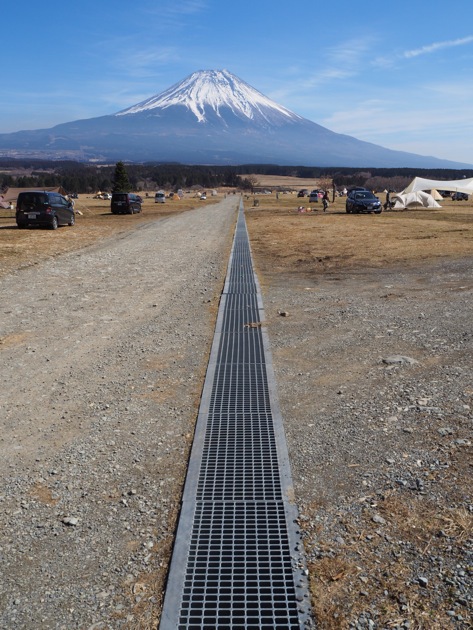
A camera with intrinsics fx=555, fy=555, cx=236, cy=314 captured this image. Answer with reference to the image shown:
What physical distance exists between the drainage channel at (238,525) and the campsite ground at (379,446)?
0.11 meters

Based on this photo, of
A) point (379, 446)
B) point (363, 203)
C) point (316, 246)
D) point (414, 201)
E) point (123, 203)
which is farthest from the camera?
point (414, 201)

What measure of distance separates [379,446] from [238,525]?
1337mm

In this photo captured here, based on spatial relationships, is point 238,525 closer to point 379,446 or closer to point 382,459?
point 382,459

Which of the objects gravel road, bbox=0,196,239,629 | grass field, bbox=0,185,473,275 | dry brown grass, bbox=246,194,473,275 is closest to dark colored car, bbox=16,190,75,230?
grass field, bbox=0,185,473,275

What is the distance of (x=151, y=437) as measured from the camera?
429cm

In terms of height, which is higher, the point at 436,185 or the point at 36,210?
the point at 436,185

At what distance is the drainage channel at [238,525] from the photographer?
2.64 meters

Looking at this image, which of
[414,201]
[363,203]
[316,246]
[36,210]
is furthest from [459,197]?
[36,210]

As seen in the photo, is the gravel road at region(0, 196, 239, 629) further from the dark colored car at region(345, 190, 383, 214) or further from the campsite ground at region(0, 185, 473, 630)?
the dark colored car at region(345, 190, 383, 214)

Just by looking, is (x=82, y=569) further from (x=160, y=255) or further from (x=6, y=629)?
(x=160, y=255)

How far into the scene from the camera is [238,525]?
3.29 meters

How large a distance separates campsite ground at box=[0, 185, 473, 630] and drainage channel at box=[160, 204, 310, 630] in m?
0.11

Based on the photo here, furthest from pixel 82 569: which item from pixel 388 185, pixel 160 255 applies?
pixel 388 185

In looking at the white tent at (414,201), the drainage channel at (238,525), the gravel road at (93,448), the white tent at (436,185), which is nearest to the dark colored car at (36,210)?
the gravel road at (93,448)
